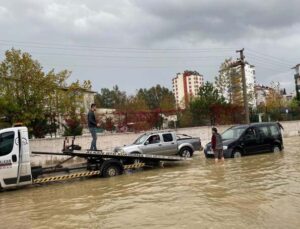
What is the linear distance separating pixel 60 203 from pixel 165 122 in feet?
67.1

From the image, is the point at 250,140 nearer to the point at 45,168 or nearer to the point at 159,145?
the point at 159,145

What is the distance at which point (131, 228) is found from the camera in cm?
834

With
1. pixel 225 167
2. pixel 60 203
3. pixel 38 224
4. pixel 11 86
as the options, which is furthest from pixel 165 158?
pixel 11 86

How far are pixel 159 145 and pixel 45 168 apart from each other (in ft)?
23.7

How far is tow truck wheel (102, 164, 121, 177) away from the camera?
16625mm

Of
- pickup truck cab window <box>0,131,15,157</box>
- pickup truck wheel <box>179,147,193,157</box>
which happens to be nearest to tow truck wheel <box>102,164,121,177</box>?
pickup truck cab window <box>0,131,15,157</box>

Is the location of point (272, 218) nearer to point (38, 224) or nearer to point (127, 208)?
point (127, 208)

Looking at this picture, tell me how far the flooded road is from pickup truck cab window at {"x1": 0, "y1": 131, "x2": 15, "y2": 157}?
1480 millimetres

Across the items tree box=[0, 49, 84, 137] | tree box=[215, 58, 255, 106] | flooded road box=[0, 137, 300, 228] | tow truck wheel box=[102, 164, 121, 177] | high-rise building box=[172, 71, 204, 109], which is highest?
high-rise building box=[172, 71, 204, 109]

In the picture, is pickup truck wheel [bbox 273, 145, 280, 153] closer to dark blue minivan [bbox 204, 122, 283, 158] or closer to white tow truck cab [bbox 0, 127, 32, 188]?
dark blue minivan [bbox 204, 122, 283, 158]

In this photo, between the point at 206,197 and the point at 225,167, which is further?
the point at 225,167

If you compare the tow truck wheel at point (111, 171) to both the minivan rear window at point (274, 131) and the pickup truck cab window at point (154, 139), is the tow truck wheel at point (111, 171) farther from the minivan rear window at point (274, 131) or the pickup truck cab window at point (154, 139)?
the minivan rear window at point (274, 131)

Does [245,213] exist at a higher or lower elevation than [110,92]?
lower

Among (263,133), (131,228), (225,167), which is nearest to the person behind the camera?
(131,228)
